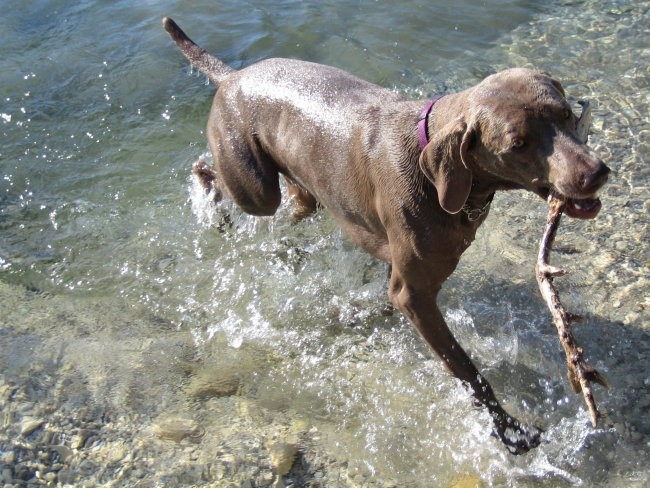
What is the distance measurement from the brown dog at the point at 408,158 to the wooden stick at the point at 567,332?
18 cm

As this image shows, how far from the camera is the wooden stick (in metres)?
3.03

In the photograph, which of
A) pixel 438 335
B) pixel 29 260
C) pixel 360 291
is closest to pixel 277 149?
pixel 360 291

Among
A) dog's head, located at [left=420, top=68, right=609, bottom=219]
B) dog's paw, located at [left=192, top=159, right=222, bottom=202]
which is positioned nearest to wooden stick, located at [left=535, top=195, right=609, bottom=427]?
dog's head, located at [left=420, top=68, right=609, bottom=219]

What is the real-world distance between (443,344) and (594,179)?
58.1 inches

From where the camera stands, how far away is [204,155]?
22.2 feet

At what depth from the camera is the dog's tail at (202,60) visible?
541 centimetres

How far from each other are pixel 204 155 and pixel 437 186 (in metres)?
3.70

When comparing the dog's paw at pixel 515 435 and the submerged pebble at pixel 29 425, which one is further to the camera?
the submerged pebble at pixel 29 425

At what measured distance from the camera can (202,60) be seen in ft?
18.0

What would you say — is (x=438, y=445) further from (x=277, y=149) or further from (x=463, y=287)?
(x=277, y=149)

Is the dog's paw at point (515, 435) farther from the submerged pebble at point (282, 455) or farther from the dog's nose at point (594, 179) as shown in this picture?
the dog's nose at point (594, 179)

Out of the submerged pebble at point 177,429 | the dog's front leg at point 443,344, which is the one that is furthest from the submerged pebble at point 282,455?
the dog's front leg at point 443,344

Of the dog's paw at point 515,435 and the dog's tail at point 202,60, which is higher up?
the dog's tail at point 202,60

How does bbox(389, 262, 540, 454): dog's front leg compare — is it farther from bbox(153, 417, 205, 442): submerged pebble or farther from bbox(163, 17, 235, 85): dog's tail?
bbox(163, 17, 235, 85): dog's tail
